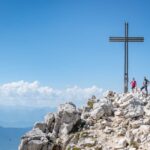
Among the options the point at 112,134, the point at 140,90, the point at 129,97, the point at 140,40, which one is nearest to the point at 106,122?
the point at 112,134

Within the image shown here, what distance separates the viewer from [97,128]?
128 feet

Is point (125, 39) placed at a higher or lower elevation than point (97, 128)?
higher

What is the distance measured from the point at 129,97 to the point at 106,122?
201 inches

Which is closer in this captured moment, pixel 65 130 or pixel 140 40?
pixel 65 130

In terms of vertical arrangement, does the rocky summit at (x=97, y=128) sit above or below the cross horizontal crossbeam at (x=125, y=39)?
below

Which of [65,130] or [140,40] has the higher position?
[140,40]

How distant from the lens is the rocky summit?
36156mm

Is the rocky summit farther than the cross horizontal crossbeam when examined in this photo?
No

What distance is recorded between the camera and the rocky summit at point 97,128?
119 feet

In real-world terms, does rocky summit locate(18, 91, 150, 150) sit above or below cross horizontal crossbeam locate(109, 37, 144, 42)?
below

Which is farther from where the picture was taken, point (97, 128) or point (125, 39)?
point (125, 39)

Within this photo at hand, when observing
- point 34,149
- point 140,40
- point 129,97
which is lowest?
point 34,149

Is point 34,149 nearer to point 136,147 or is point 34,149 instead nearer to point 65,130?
point 65,130

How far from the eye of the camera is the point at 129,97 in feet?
141
